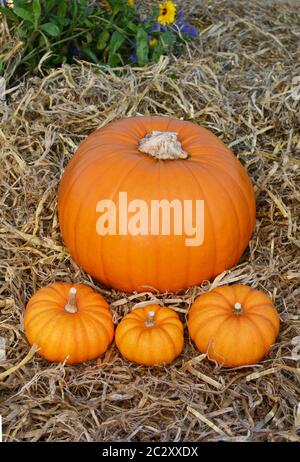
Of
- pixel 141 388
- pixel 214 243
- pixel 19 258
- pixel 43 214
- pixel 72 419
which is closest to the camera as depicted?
pixel 72 419

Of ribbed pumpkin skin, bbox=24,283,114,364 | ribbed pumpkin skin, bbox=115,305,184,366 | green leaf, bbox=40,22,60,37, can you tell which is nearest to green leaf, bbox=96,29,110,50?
green leaf, bbox=40,22,60,37

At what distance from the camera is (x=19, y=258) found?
11.2 feet

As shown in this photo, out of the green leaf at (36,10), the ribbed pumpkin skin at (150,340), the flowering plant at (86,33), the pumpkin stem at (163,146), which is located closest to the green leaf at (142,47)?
the flowering plant at (86,33)

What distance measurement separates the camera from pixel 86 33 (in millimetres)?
4516

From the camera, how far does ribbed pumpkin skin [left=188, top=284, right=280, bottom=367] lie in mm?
2912

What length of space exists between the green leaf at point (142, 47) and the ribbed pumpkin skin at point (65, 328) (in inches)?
74.8

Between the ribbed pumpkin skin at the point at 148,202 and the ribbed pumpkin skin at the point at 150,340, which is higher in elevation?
the ribbed pumpkin skin at the point at 148,202

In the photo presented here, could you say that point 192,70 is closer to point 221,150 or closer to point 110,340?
point 221,150

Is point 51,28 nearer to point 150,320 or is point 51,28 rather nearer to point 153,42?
point 153,42

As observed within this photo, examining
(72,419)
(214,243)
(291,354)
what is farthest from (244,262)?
(72,419)

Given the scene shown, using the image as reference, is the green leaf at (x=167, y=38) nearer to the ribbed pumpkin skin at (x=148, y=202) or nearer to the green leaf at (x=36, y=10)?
the green leaf at (x=36, y=10)

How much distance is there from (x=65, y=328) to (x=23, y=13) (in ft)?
6.75

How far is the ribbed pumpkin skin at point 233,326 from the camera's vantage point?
9.55ft

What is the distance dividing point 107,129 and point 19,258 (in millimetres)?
743
